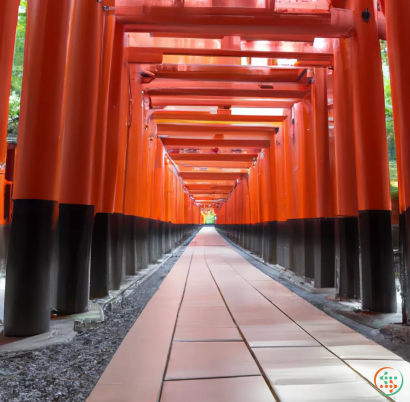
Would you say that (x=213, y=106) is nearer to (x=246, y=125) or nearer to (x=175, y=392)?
(x=246, y=125)

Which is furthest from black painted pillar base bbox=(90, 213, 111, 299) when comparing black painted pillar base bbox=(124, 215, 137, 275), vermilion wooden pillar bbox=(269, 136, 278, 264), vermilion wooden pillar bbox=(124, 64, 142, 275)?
vermilion wooden pillar bbox=(269, 136, 278, 264)

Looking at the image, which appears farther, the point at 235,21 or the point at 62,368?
the point at 235,21

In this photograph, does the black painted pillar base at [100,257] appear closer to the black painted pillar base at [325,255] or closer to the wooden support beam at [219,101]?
the black painted pillar base at [325,255]

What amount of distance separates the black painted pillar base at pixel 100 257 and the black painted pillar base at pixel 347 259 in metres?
2.47

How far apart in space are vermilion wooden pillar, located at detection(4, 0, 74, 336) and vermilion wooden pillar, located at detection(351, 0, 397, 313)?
2.60m

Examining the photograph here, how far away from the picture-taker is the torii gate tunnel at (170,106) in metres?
2.27

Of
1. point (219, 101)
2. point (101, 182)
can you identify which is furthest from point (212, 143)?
point (101, 182)

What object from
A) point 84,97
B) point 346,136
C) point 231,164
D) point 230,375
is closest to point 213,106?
point 346,136

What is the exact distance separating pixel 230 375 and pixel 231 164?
10.2 metres

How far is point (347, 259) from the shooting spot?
355cm

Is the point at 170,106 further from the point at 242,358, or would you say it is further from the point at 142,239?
the point at 242,358

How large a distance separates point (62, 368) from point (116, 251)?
2435 mm

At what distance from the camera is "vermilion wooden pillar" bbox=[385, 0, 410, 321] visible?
247cm

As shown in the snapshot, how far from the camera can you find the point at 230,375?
168cm
